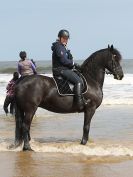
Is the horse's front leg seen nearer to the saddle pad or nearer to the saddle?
the saddle

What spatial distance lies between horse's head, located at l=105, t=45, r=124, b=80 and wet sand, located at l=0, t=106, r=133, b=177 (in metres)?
1.55

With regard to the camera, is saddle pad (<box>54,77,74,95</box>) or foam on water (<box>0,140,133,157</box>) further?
saddle pad (<box>54,77,74,95</box>)

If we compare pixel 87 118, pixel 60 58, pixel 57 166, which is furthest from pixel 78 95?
pixel 57 166

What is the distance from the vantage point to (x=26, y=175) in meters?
7.16

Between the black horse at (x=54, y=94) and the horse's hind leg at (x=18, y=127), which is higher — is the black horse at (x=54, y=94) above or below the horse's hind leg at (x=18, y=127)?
above

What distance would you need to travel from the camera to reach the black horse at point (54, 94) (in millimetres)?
9453

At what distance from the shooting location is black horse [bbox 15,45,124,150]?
945 cm

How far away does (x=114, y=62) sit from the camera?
10.1 m

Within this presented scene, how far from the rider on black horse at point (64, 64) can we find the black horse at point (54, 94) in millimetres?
205

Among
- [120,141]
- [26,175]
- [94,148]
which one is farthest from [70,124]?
[26,175]

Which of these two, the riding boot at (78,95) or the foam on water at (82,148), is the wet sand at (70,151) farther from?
the riding boot at (78,95)

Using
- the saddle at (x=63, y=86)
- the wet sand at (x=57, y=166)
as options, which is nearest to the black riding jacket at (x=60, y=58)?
the saddle at (x=63, y=86)

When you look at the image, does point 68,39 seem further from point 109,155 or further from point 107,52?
point 109,155

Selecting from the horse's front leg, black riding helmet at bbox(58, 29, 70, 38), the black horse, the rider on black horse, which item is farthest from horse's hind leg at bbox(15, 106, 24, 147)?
black riding helmet at bbox(58, 29, 70, 38)
